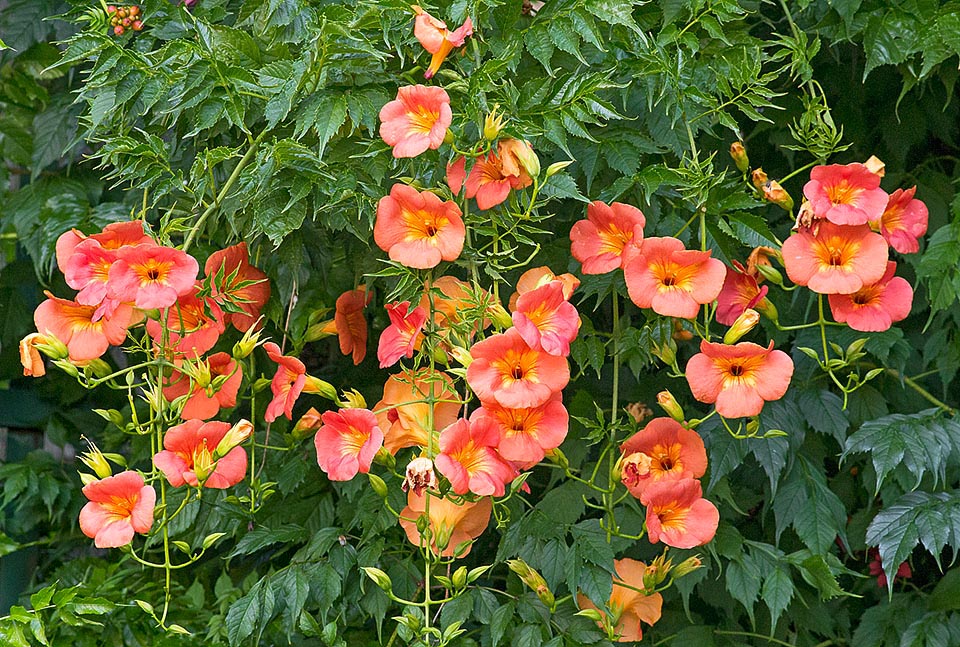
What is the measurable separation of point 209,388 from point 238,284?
0.16 m

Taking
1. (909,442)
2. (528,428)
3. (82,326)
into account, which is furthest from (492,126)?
(909,442)

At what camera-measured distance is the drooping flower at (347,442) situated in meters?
1.27

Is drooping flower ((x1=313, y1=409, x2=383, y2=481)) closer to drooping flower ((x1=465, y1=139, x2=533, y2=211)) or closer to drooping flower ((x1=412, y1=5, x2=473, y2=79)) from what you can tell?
drooping flower ((x1=465, y1=139, x2=533, y2=211))

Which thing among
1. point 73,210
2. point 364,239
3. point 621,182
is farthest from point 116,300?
point 73,210

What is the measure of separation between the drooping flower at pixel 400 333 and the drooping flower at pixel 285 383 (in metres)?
0.13

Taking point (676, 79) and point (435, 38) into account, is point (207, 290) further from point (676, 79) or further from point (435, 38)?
point (676, 79)

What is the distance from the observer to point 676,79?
143 cm

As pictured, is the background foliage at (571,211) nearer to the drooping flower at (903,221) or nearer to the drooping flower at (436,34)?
the drooping flower at (436,34)

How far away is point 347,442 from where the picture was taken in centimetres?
134

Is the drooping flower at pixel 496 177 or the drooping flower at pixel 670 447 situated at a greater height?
the drooping flower at pixel 496 177

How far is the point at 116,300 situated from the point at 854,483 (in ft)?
4.96

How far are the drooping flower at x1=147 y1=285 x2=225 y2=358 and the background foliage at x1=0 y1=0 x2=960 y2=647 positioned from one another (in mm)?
117

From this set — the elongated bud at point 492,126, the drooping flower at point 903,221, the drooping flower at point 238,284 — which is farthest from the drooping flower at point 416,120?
the drooping flower at point 903,221

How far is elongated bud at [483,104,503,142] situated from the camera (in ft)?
4.05
